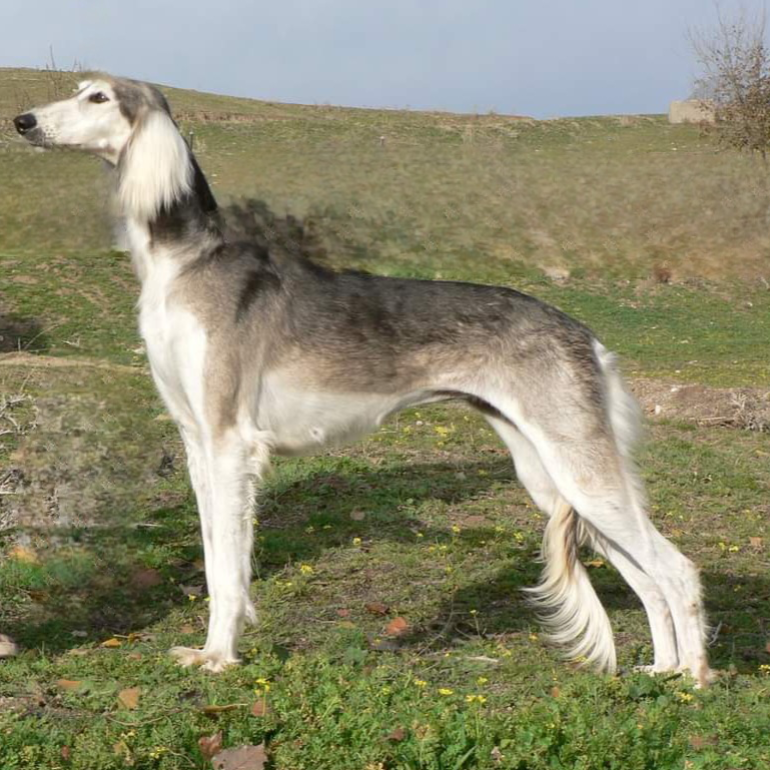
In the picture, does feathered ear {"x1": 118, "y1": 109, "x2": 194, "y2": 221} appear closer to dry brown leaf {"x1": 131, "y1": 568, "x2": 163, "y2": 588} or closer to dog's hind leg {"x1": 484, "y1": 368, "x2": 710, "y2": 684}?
dog's hind leg {"x1": 484, "y1": 368, "x2": 710, "y2": 684}

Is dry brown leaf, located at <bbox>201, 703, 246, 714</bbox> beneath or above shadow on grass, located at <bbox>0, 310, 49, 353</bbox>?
beneath

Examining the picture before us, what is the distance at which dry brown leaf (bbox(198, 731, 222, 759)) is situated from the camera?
169 inches

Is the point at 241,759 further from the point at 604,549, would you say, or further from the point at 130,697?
the point at 604,549

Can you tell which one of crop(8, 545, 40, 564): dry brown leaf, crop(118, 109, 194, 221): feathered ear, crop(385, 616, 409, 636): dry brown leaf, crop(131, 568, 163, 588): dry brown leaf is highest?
crop(118, 109, 194, 221): feathered ear

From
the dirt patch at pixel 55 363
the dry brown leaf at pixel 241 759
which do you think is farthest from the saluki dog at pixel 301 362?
the dirt patch at pixel 55 363

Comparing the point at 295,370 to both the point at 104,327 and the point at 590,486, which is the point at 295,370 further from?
the point at 104,327

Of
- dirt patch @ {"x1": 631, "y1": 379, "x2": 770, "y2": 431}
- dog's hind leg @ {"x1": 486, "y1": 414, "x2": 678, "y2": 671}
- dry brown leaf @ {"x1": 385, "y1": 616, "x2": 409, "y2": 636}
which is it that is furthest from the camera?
dirt patch @ {"x1": 631, "y1": 379, "x2": 770, "y2": 431}

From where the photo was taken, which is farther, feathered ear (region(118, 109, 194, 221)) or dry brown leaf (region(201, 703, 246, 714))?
feathered ear (region(118, 109, 194, 221))

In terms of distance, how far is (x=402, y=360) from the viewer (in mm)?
5469

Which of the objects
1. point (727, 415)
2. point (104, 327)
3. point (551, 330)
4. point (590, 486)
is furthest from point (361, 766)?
point (104, 327)

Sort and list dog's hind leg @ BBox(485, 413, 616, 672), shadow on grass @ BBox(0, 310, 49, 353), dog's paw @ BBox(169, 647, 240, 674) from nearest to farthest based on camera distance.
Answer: dog's paw @ BBox(169, 647, 240, 674), dog's hind leg @ BBox(485, 413, 616, 672), shadow on grass @ BBox(0, 310, 49, 353)

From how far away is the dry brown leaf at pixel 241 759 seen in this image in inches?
164

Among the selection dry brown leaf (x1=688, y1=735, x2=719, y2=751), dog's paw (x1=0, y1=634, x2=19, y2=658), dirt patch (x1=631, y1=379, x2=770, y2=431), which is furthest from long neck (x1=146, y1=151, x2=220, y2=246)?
dirt patch (x1=631, y1=379, x2=770, y2=431)

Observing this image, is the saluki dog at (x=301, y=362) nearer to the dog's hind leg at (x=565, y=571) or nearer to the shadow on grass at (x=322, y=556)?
the dog's hind leg at (x=565, y=571)
